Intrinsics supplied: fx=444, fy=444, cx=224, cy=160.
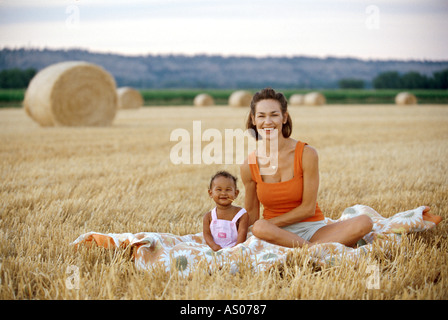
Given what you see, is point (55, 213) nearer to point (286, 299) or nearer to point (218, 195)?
point (218, 195)

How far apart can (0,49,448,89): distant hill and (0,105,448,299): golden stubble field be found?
2971 inches

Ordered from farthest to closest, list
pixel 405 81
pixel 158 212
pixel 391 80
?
pixel 391 80, pixel 405 81, pixel 158 212

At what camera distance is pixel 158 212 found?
3805 mm

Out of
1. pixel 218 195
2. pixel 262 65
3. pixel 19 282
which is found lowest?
pixel 19 282

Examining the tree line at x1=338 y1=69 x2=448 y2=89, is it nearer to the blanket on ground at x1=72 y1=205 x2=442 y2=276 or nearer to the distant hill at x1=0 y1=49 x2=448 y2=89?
the blanket on ground at x1=72 y1=205 x2=442 y2=276

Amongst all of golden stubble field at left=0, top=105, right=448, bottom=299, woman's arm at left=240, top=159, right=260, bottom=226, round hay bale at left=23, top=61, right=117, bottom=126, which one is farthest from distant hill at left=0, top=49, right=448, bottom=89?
woman's arm at left=240, top=159, right=260, bottom=226

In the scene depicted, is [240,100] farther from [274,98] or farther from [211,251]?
[211,251]

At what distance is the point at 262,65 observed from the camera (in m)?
103

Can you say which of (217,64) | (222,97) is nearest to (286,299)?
(222,97)

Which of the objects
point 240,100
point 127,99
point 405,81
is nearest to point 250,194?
point 127,99

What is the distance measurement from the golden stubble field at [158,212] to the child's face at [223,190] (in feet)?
1.46

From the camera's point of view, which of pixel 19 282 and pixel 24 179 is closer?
pixel 19 282

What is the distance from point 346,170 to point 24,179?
383cm

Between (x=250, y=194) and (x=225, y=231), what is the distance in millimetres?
325
